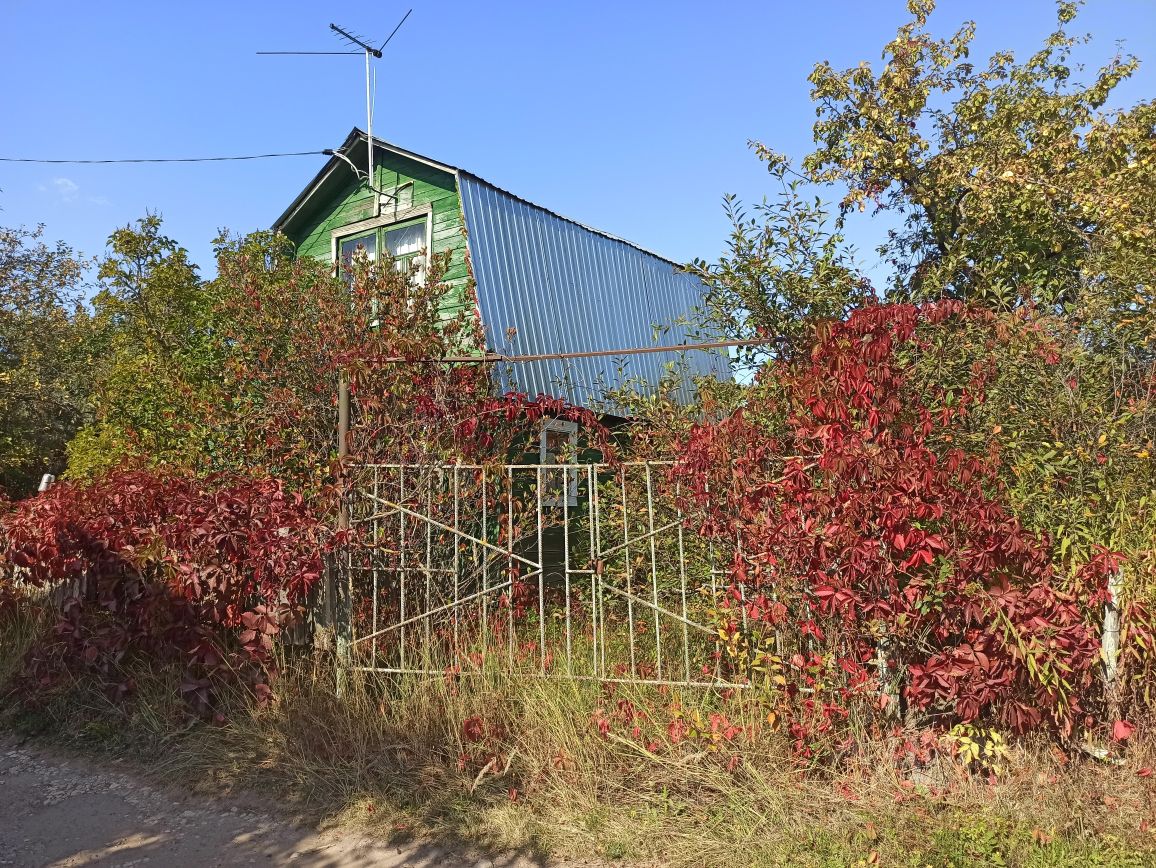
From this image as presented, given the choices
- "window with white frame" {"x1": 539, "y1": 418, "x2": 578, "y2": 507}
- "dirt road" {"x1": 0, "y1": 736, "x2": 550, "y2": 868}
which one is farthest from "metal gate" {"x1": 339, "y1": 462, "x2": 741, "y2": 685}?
"window with white frame" {"x1": 539, "y1": 418, "x2": 578, "y2": 507}

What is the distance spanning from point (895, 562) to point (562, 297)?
789 cm

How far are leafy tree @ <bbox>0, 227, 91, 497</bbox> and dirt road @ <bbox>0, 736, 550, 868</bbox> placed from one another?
44.4ft

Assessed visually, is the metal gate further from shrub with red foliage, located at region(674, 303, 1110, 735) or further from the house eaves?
the house eaves

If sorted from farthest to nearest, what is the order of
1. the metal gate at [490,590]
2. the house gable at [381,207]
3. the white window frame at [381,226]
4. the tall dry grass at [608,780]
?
the white window frame at [381,226] < the house gable at [381,207] < the metal gate at [490,590] < the tall dry grass at [608,780]

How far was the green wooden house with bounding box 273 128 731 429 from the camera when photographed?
991cm

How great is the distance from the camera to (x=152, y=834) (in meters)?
4.45

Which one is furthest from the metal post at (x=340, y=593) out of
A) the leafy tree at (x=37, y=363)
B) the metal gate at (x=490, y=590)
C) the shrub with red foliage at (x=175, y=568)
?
the leafy tree at (x=37, y=363)

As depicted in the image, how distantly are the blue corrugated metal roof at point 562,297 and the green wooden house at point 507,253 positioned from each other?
0.06 feet

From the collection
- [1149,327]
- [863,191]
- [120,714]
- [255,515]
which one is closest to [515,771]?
[255,515]

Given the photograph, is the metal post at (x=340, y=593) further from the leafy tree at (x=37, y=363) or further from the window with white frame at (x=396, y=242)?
the leafy tree at (x=37, y=363)

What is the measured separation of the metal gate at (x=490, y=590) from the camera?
5180mm

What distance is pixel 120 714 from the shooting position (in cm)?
579

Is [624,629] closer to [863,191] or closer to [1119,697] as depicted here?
[1119,697]

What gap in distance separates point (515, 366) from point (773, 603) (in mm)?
5673
